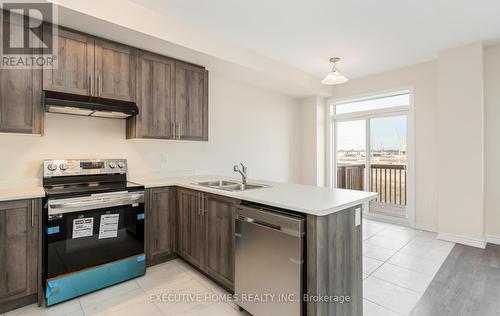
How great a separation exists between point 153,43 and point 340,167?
14.2ft

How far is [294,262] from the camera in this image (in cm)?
155

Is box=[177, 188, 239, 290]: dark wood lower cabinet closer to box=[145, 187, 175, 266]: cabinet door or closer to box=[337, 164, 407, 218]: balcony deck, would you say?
box=[145, 187, 175, 266]: cabinet door

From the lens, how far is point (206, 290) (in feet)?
7.54

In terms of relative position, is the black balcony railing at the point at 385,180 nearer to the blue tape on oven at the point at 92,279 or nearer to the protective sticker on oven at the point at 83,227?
the blue tape on oven at the point at 92,279

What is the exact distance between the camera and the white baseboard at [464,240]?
3.30m

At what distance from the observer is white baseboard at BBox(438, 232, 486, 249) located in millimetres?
3305

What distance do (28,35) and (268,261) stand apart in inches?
110

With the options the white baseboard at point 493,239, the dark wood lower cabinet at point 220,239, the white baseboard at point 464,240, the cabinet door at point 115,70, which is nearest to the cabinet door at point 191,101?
the cabinet door at point 115,70

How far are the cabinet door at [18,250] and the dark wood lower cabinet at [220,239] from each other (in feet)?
4.65

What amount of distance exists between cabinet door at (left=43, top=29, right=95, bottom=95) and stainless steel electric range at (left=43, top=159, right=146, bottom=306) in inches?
30.2

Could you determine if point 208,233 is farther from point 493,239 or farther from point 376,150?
point 493,239

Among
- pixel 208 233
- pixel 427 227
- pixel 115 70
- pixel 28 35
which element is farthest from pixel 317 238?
pixel 427 227

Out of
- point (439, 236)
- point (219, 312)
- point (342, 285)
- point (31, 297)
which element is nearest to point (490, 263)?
point (439, 236)

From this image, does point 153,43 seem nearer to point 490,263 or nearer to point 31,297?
point 31,297
